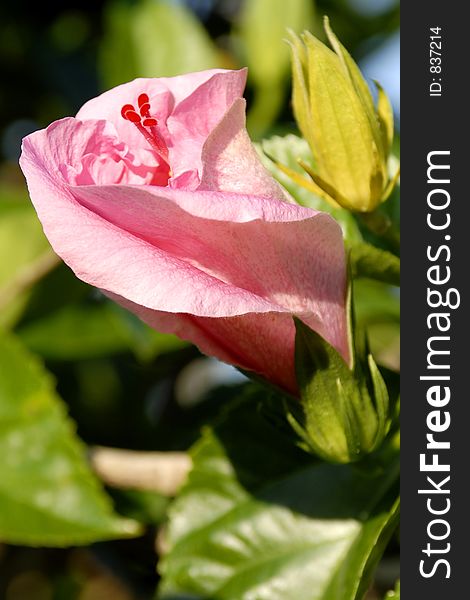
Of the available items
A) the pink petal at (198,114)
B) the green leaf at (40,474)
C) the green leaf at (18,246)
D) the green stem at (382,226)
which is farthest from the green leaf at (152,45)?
the pink petal at (198,114)

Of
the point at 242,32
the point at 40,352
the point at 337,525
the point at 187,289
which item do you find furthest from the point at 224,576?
the point at 242,32

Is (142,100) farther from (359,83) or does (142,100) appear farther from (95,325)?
(95,325)

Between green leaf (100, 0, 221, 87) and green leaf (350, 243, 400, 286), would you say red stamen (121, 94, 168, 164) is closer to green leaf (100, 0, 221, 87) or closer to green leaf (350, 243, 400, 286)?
green leaf (350, 243, 400, 286)

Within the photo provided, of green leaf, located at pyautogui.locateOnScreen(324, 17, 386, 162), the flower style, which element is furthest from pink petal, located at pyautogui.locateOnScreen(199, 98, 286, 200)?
green leaf, located at pyautogui.locateOnScreen(324, 17, 386, 162)

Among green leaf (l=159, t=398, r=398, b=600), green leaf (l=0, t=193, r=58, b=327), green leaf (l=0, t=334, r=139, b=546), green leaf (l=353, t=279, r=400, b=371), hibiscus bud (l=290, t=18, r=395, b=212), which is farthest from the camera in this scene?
green leaf (l=0, t=193, r=58, b=327)

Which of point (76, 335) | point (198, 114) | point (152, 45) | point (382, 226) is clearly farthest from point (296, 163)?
point (152, 45)

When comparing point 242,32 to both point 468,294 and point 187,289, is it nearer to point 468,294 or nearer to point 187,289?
point 468,294
